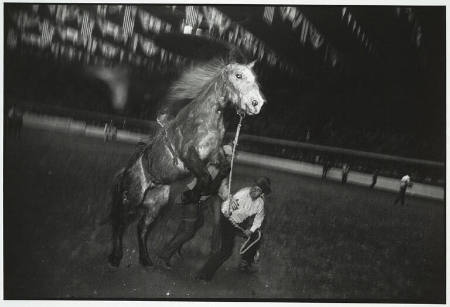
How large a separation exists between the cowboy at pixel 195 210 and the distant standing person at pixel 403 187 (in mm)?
1217

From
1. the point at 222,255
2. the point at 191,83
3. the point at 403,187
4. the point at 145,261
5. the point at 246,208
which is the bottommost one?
the point at 145,261

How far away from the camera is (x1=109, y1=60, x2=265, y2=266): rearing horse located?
10.9 feet

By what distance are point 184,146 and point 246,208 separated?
612mm

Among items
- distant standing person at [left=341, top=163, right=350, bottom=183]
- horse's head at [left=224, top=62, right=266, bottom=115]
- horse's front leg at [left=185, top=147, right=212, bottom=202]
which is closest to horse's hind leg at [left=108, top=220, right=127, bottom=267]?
horse's front leg at [left=185, top=147, right=212, bottom=202]

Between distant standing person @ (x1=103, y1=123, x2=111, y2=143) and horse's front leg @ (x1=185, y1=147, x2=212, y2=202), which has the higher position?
distant standing person @ (x1=103, y1=123, x2=111, y2=143)

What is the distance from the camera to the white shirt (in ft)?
10.9

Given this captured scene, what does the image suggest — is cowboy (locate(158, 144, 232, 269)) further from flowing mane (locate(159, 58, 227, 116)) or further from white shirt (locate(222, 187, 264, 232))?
flowing mane (locate(159, 58, 227, 116))

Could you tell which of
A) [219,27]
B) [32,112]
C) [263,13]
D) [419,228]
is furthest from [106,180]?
→ [419,228]

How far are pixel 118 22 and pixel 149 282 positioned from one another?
6.02 feet

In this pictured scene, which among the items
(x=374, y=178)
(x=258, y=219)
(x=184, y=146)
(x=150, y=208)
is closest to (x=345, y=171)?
(x=374, y=178)

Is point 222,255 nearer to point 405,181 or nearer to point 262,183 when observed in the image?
point 262,183

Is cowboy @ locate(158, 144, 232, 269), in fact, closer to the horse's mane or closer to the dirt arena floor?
the dirt arena floor

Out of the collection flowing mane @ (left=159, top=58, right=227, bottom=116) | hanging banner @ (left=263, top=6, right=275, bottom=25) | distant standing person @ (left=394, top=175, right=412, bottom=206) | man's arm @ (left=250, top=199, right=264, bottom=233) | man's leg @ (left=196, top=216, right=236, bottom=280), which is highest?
hanging banner @ (left=263, top=6, right=275, bottom=25)

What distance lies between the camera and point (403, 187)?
335cm
